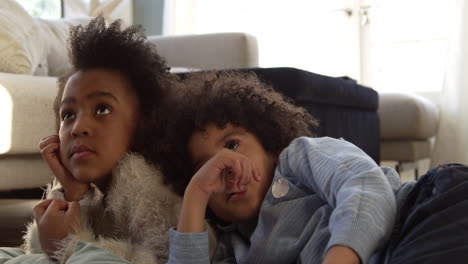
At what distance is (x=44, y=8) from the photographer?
3.73 meters

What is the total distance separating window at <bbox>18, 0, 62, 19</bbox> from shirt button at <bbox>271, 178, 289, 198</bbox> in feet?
10.0

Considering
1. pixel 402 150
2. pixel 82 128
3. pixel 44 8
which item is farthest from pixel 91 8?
pixel 82 128

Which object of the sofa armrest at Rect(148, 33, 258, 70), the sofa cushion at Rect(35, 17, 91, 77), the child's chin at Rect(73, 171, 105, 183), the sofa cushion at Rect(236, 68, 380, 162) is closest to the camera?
the child's chin at Rect(73, 171, 105, 183)

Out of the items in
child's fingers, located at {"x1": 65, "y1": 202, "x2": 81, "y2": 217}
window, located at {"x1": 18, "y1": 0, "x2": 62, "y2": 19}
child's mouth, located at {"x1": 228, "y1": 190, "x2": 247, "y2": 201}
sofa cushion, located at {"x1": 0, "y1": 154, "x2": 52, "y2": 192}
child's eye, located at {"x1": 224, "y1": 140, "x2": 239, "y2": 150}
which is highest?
window, located at {"x1": 18, "y1": 0, "x2": 62, "y2": 19}

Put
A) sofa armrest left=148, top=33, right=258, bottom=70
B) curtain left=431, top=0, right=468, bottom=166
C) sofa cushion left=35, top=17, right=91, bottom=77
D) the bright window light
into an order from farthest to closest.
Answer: curtain left=431, top=0, right=468, bottom=166 → sofa armrest left=148, top=33, right=258, bottom=70 → sofa cushion left=35, top=17, right=91, bottom=77 → the bright window light

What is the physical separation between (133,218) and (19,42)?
124 cm

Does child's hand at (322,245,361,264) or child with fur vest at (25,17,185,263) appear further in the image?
child with fur vest at (25,17,185,263)

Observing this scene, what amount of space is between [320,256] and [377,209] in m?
0.13

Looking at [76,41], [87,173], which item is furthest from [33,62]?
[87,173]

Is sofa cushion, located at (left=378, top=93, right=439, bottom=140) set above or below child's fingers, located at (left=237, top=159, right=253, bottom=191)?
below

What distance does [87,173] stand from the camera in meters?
1.12

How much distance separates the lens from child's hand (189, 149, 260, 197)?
92 cm

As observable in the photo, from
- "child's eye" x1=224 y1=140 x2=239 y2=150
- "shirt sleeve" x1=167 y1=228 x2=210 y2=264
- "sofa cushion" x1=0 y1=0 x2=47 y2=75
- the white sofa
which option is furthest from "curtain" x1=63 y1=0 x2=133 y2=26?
"shirt sleeve" x1=167 y1=228 x2=210 y2=264

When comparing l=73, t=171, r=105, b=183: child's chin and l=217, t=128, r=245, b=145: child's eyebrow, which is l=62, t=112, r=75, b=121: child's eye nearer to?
l=73, t=171, r=105, b=183: child's chin
